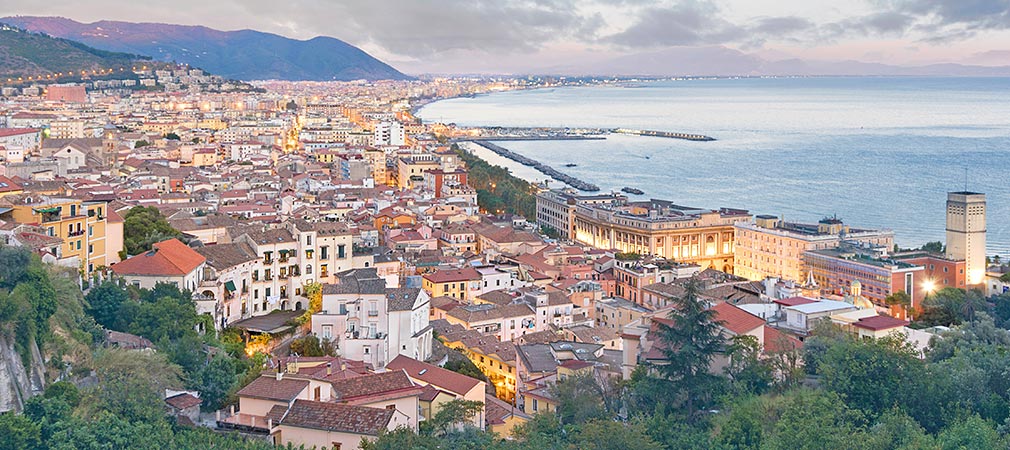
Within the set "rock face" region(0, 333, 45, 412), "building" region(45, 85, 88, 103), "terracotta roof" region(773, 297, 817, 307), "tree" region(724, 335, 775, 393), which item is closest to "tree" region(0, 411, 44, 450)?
"rock face" region(0, 333, 45, 412)

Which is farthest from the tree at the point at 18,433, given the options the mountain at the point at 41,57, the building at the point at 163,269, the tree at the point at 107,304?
the mountain at the point at 41,57

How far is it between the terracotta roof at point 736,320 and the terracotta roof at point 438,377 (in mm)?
2411

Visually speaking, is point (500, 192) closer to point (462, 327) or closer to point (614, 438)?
point (462, 327)

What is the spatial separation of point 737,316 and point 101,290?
20.6 feet

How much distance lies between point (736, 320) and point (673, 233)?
12717mm

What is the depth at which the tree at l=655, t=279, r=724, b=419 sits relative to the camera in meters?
9.30

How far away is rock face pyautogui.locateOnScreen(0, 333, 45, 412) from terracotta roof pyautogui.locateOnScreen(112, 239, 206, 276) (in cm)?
402

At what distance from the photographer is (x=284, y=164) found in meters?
32.1

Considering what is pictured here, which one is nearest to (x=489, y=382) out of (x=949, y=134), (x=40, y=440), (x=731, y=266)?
(x=40, y=440)

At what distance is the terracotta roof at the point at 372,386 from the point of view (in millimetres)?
8344

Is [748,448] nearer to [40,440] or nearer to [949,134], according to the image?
[40,440]

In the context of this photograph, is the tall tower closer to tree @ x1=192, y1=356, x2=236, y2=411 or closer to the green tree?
the green tree

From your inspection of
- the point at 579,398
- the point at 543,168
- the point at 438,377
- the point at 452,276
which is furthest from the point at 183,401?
the point at 543,168

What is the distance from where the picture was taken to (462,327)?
13.9 m
